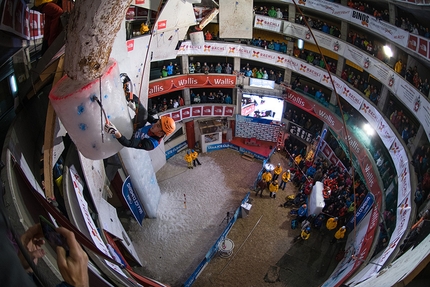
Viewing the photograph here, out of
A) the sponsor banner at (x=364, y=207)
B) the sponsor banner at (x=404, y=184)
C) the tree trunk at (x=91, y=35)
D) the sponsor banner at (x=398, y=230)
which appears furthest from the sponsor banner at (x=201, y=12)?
the tree trunk at (x=91, y=35)

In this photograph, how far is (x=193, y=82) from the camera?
24.9 m

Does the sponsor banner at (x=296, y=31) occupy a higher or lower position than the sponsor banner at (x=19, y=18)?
lower

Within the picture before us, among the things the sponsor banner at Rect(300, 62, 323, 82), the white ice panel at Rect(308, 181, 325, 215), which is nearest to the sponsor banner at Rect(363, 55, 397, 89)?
the sponsor banner at Rect(300, 62, 323, 82)

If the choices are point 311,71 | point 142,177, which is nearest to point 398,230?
point 142,177

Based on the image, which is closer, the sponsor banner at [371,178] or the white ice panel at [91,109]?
the white ice panel at [91,109]

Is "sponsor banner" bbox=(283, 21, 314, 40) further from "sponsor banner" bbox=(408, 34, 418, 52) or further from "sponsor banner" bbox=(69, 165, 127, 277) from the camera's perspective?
"sponsor banner" bbox=(69, 165, 127, 277)

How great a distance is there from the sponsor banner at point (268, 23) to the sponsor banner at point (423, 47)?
31.9ft

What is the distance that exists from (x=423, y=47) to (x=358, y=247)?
929cm

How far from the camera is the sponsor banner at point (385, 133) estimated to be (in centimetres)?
1759

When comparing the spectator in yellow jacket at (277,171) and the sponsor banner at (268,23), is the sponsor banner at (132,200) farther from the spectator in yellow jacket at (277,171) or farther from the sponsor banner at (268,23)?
the sponsor banner at (268,23)

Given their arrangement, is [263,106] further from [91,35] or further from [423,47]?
[91,35]

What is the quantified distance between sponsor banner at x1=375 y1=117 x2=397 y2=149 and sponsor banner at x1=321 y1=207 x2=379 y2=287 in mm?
3736

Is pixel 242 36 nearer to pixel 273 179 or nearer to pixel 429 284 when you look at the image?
pixel 273 179

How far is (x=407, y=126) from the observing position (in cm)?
1767
